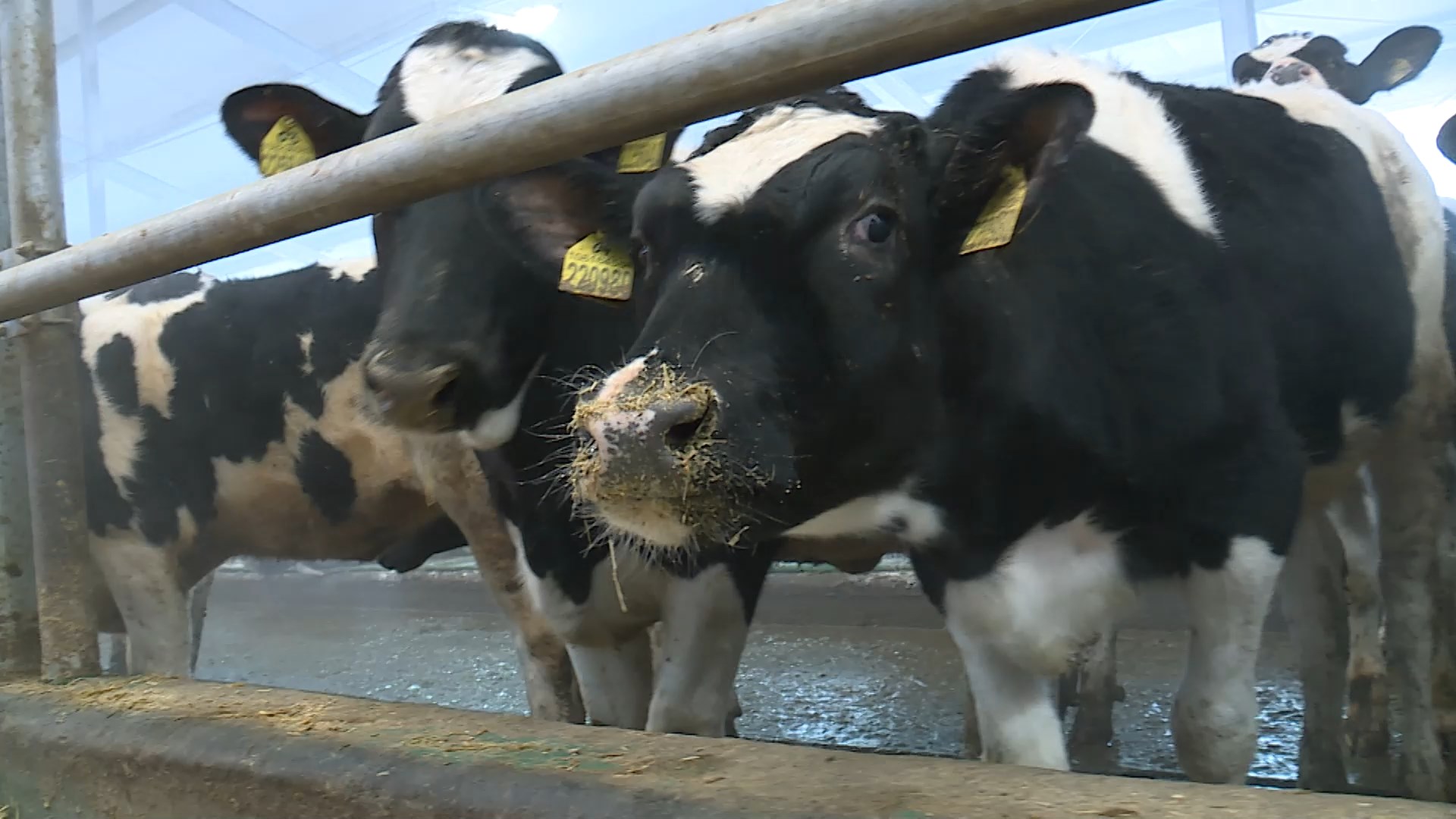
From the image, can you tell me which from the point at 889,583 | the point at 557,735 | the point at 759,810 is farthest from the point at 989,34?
the point at 889,583

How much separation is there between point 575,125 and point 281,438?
10.4 feet

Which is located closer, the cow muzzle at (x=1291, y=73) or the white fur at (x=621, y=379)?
the white fur at (x=621, y=379)

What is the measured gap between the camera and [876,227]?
5.51 feet

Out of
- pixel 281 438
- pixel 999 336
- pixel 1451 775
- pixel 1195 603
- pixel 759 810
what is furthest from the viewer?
pixel 281 438

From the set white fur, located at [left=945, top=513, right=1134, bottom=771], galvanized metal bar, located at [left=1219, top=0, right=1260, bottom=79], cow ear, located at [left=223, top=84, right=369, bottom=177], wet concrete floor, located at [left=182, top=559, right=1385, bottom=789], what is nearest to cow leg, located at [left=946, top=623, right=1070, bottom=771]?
white fur, located at [left=945, top=513, right=1134, bottom=771]

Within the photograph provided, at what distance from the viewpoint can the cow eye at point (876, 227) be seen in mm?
1663

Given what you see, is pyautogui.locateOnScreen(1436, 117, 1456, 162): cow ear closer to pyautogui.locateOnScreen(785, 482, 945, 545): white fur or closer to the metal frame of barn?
pyautogui.locateOnScreen(785, 482, 945, 545): white fur

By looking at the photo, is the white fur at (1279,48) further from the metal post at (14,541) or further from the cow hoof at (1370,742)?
the metal post at (14,541)

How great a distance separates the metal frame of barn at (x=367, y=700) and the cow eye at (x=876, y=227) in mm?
528

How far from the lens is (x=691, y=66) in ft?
3.73

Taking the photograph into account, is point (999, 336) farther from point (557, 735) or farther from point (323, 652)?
point (323, 652)

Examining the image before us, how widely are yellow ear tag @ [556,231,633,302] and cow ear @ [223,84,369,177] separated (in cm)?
100

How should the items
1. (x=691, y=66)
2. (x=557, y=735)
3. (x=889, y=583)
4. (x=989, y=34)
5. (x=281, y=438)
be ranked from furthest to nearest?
(x=889, y=583)
(x=281, y=438)
(x=557, y=735)
(x=691, y=66)
(x=989, y=34)

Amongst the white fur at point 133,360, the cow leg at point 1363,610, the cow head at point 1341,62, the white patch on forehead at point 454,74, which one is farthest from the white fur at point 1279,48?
the white fur at point 133,360
